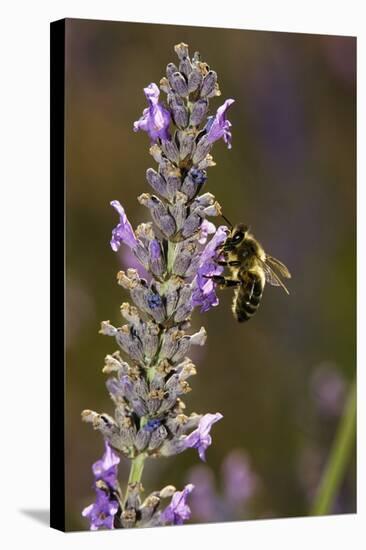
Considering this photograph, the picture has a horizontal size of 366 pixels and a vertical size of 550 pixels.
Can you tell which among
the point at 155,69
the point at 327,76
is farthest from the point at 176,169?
the point at 327,76

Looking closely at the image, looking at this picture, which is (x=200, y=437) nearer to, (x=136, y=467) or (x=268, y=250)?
(x=136, y=467)

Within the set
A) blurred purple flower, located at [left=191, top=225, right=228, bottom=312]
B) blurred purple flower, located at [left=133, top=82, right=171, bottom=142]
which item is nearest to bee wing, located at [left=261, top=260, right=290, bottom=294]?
blurred purple flower, located at [left=191, top=225, right=228, bottom=312]

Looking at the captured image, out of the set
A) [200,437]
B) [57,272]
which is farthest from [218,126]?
[200,437]

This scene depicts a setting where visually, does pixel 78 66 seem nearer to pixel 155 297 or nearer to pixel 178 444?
pixel 155 297

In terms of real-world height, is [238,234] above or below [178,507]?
above

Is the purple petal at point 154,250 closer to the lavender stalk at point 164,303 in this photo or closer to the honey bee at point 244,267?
the lavender stalk at point 164,303

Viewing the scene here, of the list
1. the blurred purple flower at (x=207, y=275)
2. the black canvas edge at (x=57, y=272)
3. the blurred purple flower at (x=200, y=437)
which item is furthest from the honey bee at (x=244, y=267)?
the black canvas edge at (x=57, y=272)
